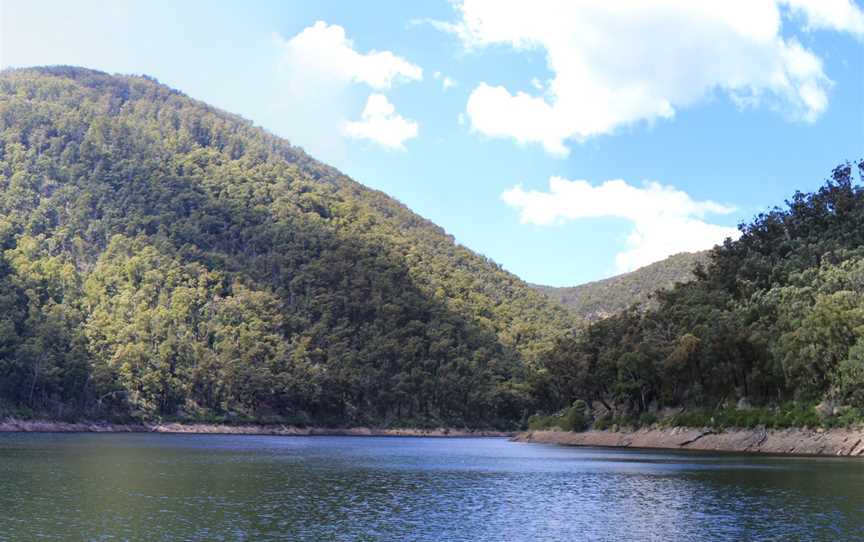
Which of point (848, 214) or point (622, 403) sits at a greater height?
point (848, 214)

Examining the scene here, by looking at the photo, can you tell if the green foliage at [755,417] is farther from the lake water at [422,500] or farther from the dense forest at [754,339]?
the lake water at [422,500]

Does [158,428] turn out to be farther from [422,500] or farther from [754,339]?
[422,500]

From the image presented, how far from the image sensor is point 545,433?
15425 cm

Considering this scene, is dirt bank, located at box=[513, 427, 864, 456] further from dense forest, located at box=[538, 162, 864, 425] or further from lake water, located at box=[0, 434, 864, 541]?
lake water, located at box=[0, 434, 864, 541]

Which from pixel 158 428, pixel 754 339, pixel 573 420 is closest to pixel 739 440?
pixel 754 339

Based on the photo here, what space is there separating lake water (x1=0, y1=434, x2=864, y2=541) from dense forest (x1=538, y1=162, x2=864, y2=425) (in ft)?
56.0

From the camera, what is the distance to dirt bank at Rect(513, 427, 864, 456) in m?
88.8

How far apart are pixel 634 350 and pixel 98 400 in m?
103

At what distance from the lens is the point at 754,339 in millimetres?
105562

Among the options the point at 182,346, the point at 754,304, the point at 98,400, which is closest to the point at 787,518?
the point at 754,304

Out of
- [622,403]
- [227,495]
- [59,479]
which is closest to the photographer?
[227,495]

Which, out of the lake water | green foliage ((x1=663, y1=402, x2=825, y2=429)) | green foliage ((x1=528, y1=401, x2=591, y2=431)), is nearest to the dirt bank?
green foliage ((x1=663, y1=402, x2=825, y2=429))

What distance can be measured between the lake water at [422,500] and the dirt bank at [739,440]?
8.97m

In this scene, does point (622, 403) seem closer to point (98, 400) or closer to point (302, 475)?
point (302, 475)
